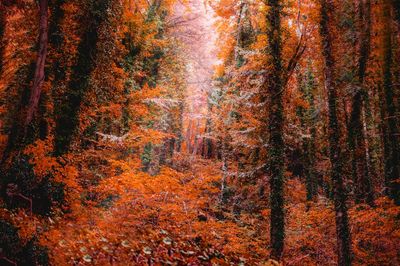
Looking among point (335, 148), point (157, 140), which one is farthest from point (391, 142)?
point (157, 140)

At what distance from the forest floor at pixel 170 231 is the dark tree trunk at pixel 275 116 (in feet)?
4.95

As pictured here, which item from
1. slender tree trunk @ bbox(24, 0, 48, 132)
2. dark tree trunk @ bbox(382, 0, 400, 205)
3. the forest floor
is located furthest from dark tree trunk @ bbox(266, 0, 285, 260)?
slender tree trunk @ bbox(24, 0, 48, 132)

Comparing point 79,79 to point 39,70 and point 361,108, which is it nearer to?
point 39,70

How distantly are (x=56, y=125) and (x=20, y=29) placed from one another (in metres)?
5.71

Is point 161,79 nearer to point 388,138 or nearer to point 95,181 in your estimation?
point 95,181

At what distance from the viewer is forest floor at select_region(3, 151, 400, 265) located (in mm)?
4117

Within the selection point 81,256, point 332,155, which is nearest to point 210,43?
point 332,155

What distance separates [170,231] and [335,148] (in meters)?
6.04

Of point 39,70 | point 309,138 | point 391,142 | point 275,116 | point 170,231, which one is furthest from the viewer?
point 309,138

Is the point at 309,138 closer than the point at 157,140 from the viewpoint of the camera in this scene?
No

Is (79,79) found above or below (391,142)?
above

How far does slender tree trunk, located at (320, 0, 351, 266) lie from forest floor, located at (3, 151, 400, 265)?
5.05 feet

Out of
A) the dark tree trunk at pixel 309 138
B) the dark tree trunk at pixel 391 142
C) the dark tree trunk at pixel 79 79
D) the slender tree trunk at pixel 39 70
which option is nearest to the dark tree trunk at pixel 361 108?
the dark tree trunk at pixel 391 142

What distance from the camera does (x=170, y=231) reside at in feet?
18.6
